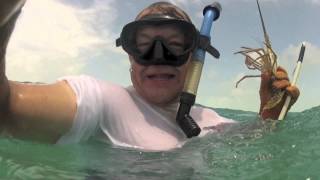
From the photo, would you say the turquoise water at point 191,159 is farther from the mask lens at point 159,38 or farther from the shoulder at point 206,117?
the mask lens at point 159,38

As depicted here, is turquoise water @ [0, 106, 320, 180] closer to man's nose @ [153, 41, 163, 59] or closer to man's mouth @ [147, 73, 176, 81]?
man's mouth @ [147, 73, 176, 81]

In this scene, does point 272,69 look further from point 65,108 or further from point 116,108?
point 65,108

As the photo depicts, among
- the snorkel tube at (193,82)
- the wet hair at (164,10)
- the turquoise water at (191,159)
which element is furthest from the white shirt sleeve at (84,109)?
the wet hair at (164,10)

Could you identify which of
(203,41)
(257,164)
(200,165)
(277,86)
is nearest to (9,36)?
(200,165)

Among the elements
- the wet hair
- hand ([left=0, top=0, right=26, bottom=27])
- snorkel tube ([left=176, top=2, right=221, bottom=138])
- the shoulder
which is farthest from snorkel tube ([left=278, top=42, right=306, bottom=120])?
hand ([left=0, top=0, right=26, bottom=27])

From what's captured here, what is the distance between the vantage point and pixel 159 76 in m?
2.87

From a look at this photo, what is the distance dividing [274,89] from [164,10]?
0.90m

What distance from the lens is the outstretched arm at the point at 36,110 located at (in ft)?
6.49

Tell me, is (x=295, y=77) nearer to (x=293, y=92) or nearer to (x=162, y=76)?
(x=293, y=92)

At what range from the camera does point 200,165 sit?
2535 mm

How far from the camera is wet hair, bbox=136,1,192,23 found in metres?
2.99

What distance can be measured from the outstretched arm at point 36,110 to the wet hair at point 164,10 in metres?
0.88

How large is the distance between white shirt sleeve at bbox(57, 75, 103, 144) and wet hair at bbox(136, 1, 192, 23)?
70 centimetres

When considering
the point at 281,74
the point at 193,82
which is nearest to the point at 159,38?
the point at 193,82
